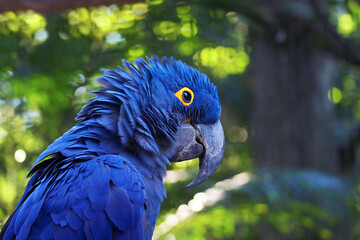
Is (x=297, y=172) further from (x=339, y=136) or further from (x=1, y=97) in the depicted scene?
(x=1, y=97)

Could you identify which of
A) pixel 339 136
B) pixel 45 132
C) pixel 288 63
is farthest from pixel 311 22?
pixel 45 132

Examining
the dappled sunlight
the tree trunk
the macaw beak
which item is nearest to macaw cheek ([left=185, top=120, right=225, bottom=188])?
the macaw beak

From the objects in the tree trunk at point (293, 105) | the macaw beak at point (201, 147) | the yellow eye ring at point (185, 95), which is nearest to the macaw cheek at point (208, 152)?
the macaw beak at point (201, 147)

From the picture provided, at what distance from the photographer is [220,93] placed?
333cm

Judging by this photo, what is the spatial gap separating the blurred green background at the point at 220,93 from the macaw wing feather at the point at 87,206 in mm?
1005

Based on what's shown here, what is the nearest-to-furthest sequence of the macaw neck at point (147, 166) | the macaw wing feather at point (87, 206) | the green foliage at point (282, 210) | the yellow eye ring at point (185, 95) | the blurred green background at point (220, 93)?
the macaw wing feather at point (87, 206)
the macaw neck at point (147, 166)
the yellow eye ring at point (185, 95)
the blurred green background at point (220, 93)
the green foliage at point (282, 210)

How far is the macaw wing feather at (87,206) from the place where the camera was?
123 centimetres

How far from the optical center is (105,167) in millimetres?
1289

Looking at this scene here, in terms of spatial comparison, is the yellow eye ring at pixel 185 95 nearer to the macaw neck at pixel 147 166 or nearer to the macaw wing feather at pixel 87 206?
the macaw neck at pixel 147 166

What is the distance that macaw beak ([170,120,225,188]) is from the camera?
1.57 meters

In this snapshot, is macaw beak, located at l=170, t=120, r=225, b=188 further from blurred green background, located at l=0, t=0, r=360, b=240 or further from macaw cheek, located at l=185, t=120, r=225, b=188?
blurred green background, located at l=0, t=0, r=360, b=240

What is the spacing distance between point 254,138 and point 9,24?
2.29 meters

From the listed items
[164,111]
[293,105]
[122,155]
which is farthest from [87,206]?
[293,105]

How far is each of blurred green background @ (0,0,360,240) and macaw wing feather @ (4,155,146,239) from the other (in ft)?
3.30
